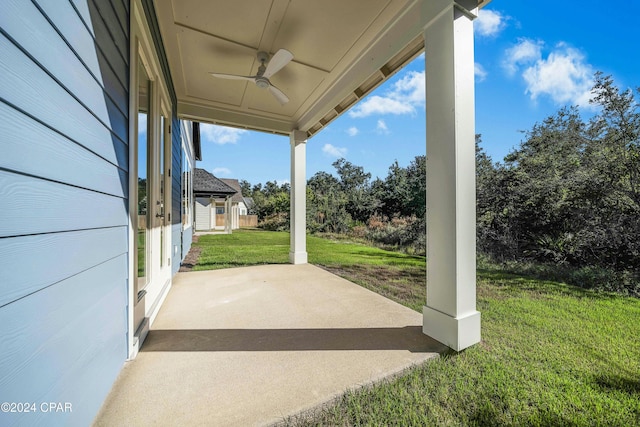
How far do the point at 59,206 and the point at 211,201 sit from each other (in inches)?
585

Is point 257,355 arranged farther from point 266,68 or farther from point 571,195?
point 571,195

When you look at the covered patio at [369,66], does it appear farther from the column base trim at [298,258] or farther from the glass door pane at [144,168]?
the column base trim at [298,258]

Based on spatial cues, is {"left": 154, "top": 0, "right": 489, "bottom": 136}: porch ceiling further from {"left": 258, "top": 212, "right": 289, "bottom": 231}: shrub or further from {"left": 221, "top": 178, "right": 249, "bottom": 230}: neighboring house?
{"left": 258, "top": 212, "right": 289, "bottom": 231}: shrub

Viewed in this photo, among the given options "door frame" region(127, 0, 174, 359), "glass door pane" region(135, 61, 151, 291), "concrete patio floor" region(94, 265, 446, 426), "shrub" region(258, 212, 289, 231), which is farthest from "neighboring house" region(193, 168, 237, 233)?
"glass door pane" region(135, 61, 151, 291)

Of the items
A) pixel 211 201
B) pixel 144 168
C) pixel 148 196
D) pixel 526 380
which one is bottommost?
pixel 526 380

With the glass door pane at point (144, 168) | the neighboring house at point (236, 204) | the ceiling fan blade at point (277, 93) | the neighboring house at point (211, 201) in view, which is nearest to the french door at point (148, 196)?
the glass door pane at point (144, 168)

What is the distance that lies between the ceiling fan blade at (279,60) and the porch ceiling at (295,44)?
0.25 metres

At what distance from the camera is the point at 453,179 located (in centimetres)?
189

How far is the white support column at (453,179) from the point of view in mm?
1877

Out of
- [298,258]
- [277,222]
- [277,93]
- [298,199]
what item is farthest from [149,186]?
[277,222]

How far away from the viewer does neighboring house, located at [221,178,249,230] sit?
18708 mm

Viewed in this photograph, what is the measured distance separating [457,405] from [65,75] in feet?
7.70

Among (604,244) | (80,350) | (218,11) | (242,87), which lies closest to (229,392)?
(80,350)

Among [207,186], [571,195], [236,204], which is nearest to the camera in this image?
[571,195]
